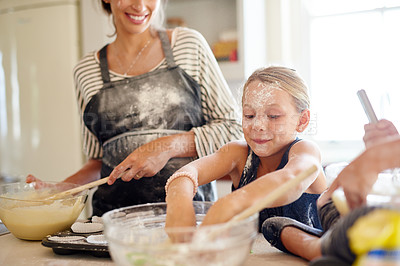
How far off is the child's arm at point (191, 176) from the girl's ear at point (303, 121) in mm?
169

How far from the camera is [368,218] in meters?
0.55

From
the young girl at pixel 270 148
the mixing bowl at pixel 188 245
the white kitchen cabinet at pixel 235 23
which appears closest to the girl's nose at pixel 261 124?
the young girl at pixel 270 148

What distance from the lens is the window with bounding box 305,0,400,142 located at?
8.00 feet

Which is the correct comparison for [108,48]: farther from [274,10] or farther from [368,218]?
[274,10]

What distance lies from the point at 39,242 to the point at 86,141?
20.1 inches

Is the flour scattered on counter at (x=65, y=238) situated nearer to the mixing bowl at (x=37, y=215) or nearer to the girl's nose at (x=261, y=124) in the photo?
the mixing bowl at (x=37, y=215)

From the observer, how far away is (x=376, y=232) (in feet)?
1.74

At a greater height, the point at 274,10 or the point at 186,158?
the point at 274,10

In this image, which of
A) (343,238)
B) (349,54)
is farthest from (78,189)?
(349,54)

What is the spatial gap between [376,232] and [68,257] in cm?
64

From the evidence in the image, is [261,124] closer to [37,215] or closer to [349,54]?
[37,215]

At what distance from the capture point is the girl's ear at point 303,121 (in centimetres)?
108

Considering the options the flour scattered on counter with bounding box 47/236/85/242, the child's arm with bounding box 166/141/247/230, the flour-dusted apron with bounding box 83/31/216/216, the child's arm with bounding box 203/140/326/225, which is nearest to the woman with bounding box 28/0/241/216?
the flour-dusted apron with bounding box 83/31/216/216

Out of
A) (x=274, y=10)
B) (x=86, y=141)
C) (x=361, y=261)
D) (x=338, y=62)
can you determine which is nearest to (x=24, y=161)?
(x=86, y=141)
